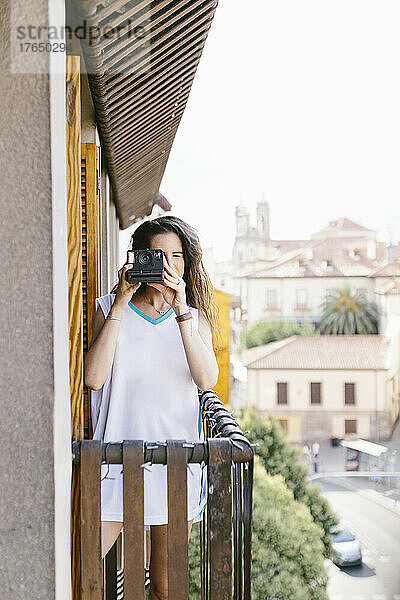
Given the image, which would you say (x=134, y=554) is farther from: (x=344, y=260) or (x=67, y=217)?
(x=344, y=260)

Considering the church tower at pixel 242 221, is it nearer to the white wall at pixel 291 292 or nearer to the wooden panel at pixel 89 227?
the white wall at pixel 291 292

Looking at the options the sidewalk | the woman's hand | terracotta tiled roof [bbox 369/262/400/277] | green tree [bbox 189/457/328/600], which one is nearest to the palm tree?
terracotta tiled roof [bbox 369/262/400/277]

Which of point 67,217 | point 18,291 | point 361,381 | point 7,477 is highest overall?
point 67,217

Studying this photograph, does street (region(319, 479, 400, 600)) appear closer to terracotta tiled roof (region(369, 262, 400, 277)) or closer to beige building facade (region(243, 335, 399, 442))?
beige building facade (region(243, 335, 399, 442))

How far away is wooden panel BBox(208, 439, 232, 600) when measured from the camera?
3.90 ft

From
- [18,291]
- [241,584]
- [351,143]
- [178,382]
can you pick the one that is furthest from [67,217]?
[351,143]

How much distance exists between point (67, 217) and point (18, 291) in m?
0.21

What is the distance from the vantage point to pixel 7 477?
100 centimetres

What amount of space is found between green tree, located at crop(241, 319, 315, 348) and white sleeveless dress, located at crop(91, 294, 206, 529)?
29.6 m

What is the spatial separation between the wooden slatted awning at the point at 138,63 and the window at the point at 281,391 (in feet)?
84.8

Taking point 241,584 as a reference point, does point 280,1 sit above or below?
above

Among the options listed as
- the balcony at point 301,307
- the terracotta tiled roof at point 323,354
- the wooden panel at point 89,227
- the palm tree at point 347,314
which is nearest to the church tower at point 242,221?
the balcony at point 301,307

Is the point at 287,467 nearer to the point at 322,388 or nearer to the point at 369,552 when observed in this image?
the point at 369,552

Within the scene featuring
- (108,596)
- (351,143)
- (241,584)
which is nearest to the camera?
(241,584)
